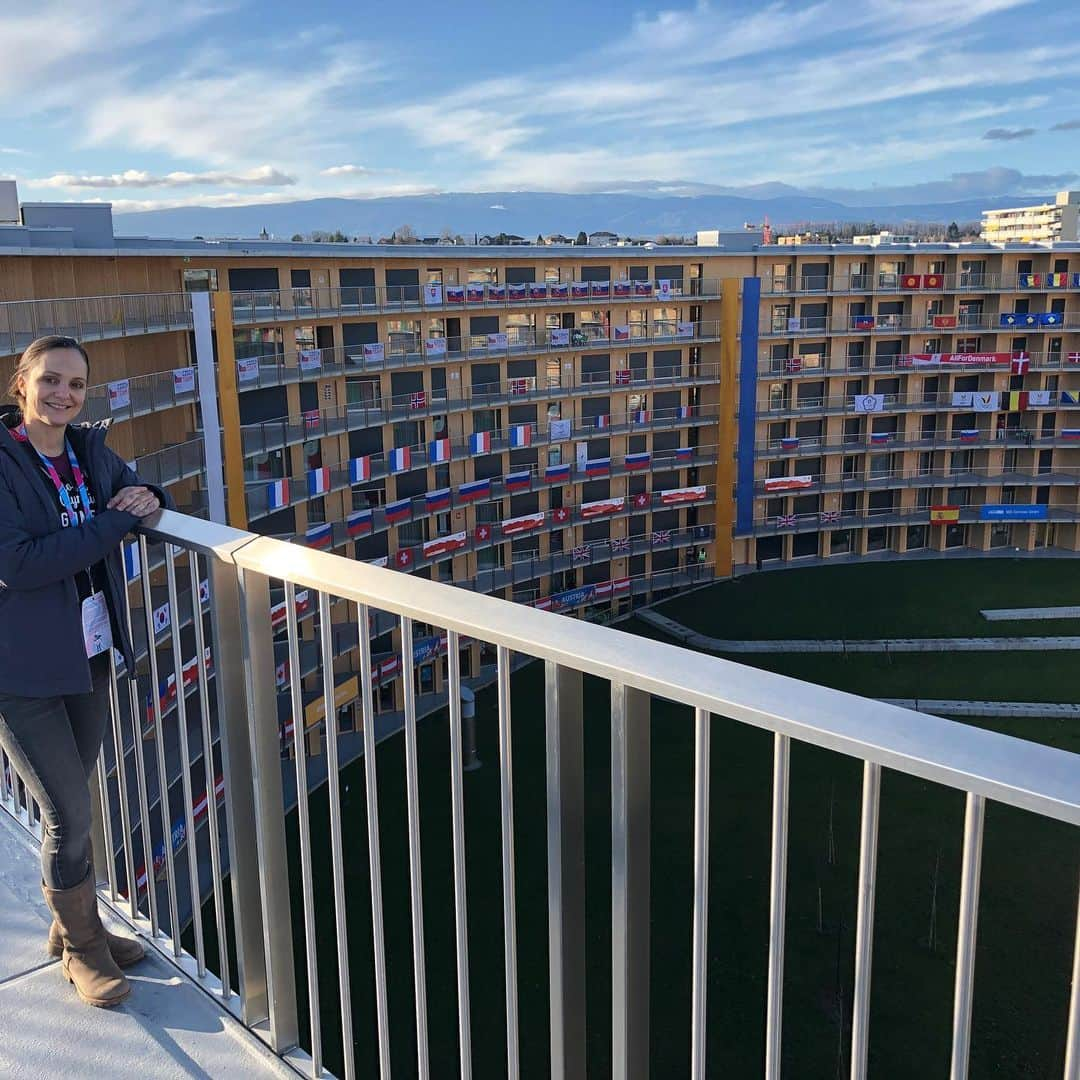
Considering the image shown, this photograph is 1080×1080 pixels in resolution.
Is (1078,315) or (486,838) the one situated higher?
(1078,315)

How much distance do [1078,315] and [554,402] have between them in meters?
16.6

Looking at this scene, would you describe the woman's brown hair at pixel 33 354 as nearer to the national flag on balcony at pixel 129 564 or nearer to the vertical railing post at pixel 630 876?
the national flag on balcony at pixel 129 564

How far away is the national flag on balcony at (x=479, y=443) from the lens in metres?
28.2

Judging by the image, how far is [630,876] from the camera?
157cm

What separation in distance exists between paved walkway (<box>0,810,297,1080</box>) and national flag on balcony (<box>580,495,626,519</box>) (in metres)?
27.6

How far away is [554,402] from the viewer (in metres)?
30.2

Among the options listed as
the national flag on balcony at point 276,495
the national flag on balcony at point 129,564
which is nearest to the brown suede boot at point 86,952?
the national flag on balcony at point 129,564

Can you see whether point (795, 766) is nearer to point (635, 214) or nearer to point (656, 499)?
point (656, 499)

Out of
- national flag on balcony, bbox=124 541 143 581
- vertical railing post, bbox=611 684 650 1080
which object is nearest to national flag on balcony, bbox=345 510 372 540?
national flag on balcony, bbox=124 541 143 581

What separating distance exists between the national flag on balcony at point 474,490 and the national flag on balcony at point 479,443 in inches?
31.2

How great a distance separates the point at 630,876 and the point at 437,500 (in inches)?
→ 1023

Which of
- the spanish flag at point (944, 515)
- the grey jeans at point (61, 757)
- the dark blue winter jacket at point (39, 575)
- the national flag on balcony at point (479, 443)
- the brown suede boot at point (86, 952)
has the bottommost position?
the spanish flag at point (944, 515)

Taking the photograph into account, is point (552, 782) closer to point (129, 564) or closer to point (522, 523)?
point (129, 564)

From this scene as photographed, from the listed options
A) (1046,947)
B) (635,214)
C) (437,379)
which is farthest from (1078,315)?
(635,214)
